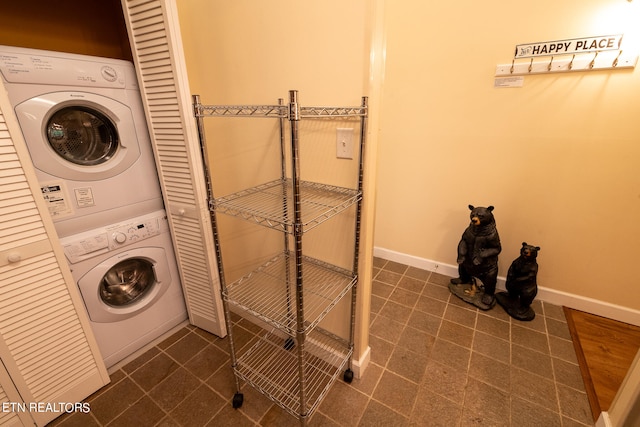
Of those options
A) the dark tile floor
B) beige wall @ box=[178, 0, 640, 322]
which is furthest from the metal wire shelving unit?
beige wall @ box=[178, 0, 640, 322]

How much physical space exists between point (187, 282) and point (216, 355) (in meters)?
0.47

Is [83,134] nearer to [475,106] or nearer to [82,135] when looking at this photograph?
[82,135]

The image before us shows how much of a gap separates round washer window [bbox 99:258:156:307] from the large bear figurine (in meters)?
2.10

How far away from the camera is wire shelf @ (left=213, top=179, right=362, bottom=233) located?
3.81ft

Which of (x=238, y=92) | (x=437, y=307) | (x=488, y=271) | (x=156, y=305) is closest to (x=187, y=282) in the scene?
(x=156, y=305)

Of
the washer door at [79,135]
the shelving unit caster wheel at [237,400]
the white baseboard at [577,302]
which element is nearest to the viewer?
the washer door at [79,135]

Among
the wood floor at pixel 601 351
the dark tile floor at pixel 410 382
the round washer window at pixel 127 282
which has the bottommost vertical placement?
the dark tile floor at pixel 410 382

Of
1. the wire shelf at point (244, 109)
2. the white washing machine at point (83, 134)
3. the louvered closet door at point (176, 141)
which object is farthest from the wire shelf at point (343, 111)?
the white washing machine at point (83, 134)

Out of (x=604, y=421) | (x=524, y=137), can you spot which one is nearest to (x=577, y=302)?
(x=604, y=421)

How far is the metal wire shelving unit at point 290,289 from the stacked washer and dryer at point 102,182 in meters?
0.48

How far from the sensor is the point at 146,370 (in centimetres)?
158

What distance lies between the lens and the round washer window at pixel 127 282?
152 cm

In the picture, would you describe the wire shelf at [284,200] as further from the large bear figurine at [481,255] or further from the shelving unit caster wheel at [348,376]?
the large bear figurine at [481,255]

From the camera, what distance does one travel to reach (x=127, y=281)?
163 cm
